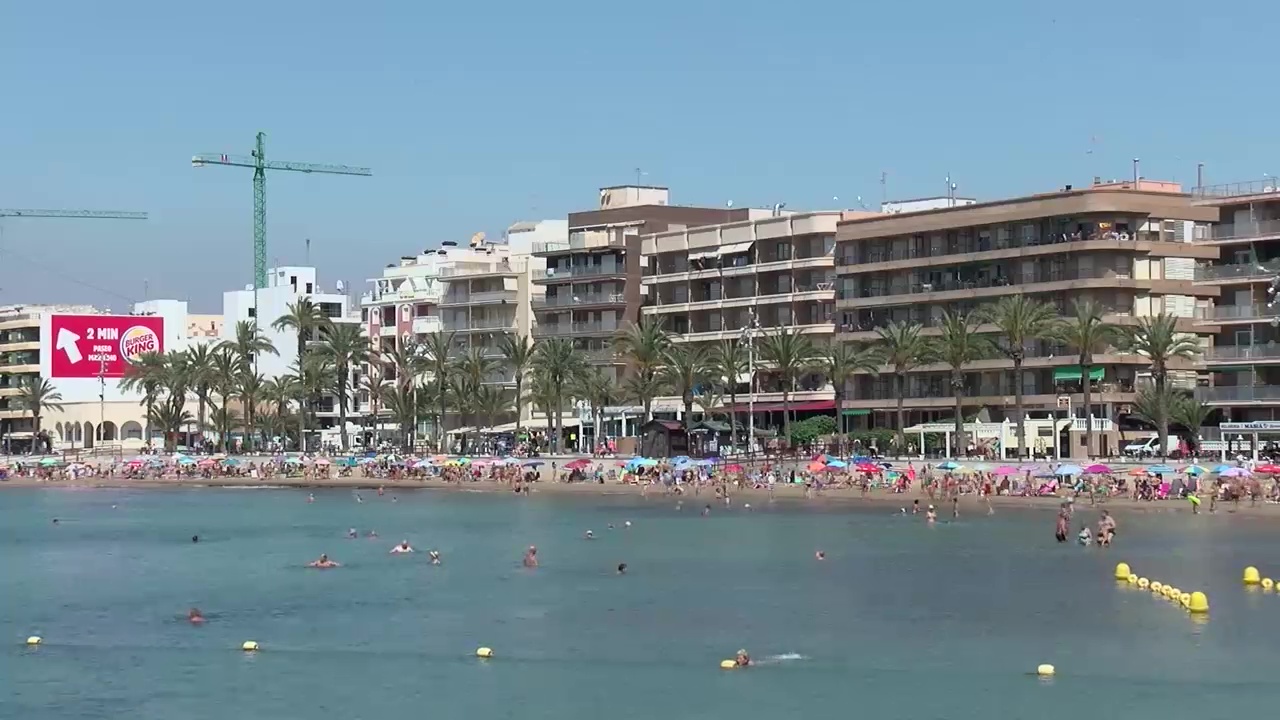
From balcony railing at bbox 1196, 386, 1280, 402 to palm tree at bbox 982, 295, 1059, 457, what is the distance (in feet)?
30.5

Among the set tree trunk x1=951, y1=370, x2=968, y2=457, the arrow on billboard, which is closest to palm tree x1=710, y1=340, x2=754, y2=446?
tree trunk x1=951, y1=370, x2=968, y2=457

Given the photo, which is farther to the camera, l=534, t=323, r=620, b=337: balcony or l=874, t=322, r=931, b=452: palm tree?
l=534, t=323, r=620, b=337: balcony

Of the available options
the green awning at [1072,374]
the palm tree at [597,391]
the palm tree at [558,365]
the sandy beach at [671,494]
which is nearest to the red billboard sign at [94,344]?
the sandy beach at [671,494]

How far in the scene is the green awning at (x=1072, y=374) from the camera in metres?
111

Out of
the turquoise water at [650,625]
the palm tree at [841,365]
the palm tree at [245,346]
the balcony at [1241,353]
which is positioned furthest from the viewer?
the palm tree at [245,346]

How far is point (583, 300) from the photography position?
147500 millimetres

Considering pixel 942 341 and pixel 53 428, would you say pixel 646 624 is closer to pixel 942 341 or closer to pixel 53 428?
pixel 942 341

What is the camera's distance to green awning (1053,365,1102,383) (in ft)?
363

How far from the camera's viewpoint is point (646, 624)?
50.8m

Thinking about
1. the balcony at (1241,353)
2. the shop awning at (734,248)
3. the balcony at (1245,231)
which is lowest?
the balcony at (1241,353)

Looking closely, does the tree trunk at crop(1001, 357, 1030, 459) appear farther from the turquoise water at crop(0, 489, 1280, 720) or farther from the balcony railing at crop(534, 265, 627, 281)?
the balcony railing at crop(534, 265, 627, 281)

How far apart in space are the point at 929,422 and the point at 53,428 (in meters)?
107

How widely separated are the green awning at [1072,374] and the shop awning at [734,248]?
29.7m

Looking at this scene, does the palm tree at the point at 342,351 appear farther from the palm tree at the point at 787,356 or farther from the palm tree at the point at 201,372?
the palm tree at the point at 787,356
